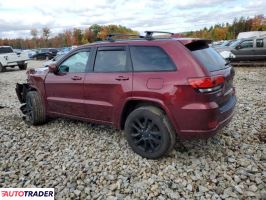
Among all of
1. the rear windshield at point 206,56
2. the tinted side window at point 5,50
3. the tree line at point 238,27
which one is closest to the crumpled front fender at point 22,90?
the rear windshield at point 206,56

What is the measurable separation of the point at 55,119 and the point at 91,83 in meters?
2.02

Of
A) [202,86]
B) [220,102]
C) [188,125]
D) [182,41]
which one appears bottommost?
[188,125]

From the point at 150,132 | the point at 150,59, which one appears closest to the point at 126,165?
the point at 150,132

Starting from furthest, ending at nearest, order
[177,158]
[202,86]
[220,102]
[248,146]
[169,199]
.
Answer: [248,146], [177,158], [220,102], [202,86], [169,199]

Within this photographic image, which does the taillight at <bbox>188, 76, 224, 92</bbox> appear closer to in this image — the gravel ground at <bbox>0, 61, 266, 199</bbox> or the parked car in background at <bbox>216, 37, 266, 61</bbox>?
the gravel ground at <bbox>0, 61, 266, 199</bbox>

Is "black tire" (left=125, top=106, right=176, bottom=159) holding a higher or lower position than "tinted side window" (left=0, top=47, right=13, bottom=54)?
lower

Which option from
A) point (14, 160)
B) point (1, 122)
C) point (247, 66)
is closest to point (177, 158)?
point (14, 160)

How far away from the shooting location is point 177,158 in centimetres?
420

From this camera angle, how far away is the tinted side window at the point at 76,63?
16.5 feet

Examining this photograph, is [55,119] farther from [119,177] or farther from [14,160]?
[119,177]

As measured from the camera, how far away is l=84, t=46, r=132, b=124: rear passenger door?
432 cm

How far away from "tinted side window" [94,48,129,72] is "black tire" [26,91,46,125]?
5.78 ft

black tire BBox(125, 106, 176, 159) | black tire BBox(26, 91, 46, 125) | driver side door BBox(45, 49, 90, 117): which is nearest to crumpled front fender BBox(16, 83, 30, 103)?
black tire BBox(26, 91, 46, 125)

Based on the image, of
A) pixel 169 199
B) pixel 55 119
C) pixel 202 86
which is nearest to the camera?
pixel 169 199
